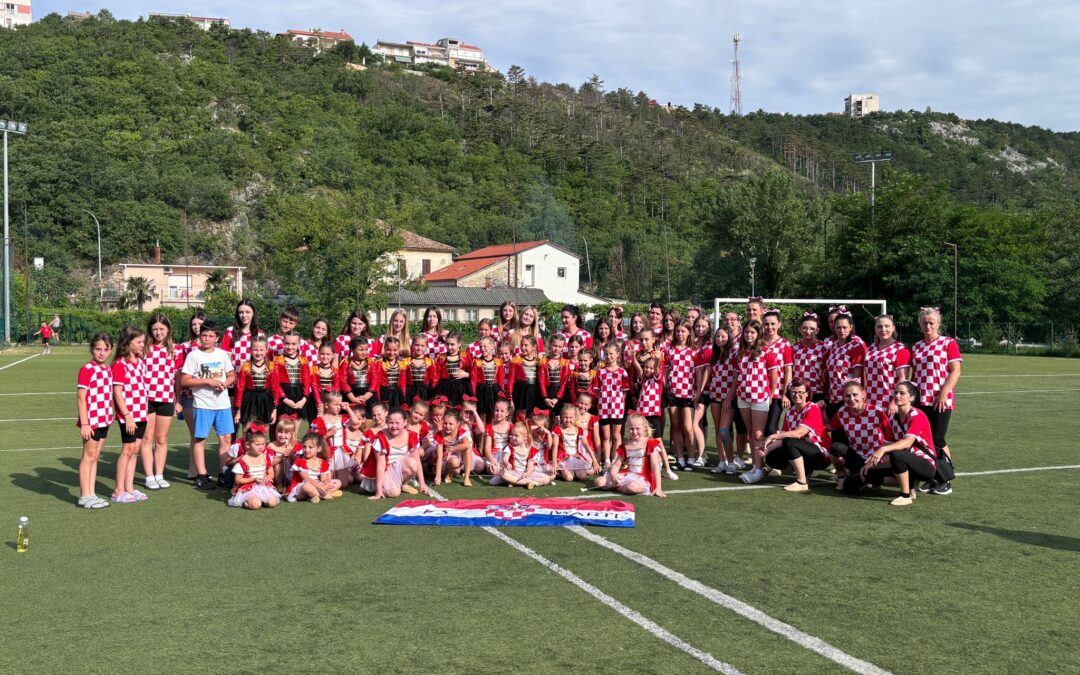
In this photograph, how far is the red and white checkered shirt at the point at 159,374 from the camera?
26.6 ft

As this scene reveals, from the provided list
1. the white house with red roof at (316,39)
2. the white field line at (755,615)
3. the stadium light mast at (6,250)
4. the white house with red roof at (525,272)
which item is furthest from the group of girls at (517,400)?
the white house with red roof at (316,39)

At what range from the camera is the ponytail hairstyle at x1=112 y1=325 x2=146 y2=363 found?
7672mm

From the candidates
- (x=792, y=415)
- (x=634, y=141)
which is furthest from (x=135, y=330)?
(x=634, y=141)

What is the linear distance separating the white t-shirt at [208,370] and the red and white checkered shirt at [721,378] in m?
5.07

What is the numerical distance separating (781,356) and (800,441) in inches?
40.4

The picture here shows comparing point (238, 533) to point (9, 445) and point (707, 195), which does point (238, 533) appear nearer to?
point (9, 445)

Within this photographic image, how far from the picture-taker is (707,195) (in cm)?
9838

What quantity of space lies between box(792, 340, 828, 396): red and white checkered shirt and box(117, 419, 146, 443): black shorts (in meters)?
6.54

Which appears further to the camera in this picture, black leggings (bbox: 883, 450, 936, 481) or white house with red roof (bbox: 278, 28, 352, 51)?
white house with red roof (bbox: 278, 28, 352, 51)

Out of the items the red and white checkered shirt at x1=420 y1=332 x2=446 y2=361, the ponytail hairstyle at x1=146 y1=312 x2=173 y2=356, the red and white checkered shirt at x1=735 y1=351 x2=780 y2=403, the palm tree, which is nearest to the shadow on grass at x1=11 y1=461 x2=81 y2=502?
the ponytail hairstyle at x1=146 y1=312 x2=173 y2=356

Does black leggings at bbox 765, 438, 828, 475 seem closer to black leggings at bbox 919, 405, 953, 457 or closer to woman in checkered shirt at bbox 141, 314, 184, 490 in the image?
black leggings at bbox 919, 405, 953, 457

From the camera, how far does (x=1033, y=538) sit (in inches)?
252

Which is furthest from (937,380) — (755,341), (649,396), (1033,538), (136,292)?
(136,292)

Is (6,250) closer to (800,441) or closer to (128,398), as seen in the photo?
(128,398)
